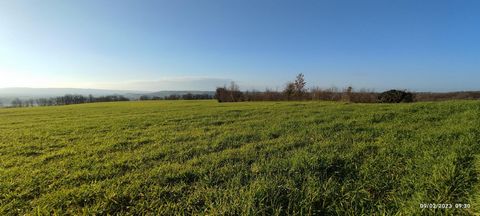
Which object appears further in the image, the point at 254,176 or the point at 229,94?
the point at 229,94

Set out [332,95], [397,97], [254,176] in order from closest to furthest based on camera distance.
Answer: [254,176]
[397,97]
[332,95]

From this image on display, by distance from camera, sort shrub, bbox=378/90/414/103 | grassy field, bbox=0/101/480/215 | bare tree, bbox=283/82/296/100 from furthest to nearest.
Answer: bare tree, bbox=283/82/296/100 → shrub, bbox=378/90/414/103 → grassy field, bbox=0/101/480/215

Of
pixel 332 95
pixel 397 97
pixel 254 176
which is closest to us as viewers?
pixel 254 176

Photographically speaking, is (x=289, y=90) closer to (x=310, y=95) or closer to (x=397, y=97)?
(x=310, y=95)

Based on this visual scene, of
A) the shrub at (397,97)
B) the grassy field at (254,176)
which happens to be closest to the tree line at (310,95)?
the shrub at (397,97)

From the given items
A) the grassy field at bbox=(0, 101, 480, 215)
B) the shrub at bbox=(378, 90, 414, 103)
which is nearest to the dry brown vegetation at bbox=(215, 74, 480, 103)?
the shrub at bbox=(378, 90, 414, 103)

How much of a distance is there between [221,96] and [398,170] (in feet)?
181

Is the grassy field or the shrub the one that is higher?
the shrub

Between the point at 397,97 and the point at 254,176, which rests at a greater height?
the point at 397,97

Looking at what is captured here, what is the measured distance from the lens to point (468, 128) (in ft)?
22.1

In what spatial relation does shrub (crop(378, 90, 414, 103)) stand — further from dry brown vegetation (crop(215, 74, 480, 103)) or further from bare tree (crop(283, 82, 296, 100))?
bare tree (crop(283, 82, 296, 100))

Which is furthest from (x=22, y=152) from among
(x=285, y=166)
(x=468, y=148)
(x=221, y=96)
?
(x=221, y=96)

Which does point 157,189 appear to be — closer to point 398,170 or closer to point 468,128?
point 398,170

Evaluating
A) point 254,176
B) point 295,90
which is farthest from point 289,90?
point 254,176
